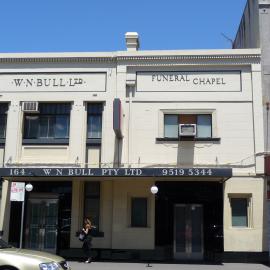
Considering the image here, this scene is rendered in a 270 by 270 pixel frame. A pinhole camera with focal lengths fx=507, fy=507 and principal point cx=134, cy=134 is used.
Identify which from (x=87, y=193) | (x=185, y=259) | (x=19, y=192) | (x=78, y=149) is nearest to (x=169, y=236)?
(x=185, y=259)

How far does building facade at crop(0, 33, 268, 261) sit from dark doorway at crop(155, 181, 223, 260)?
0.14 ft

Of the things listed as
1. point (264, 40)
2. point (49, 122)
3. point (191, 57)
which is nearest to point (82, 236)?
point (49, 122)

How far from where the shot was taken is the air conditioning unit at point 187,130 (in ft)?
69.0

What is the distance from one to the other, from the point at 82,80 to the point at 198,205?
292 inches

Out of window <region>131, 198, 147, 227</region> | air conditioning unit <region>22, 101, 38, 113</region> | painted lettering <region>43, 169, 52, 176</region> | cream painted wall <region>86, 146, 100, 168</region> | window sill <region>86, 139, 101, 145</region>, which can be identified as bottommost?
window <region>131, 198, 147, 227</region>

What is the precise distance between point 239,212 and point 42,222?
27.6ft

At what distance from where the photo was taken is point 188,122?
21891 mm

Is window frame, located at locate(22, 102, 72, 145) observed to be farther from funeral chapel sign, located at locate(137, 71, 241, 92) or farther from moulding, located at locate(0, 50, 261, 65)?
funeral chapel sign, located at locate(137, 71, 241, 92)

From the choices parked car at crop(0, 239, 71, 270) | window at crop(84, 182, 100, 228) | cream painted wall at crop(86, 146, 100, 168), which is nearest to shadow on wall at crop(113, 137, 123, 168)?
cream painted wall at crop(86, 146, 100, 168)

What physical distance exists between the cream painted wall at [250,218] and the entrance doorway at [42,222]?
7.22m

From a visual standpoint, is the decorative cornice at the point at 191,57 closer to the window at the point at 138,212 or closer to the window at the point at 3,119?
the window at the point at 3,119

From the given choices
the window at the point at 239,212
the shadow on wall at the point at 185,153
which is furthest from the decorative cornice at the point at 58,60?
the window at the point at 239,212

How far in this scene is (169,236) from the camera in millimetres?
20969

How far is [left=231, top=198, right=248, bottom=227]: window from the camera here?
2095 cm
